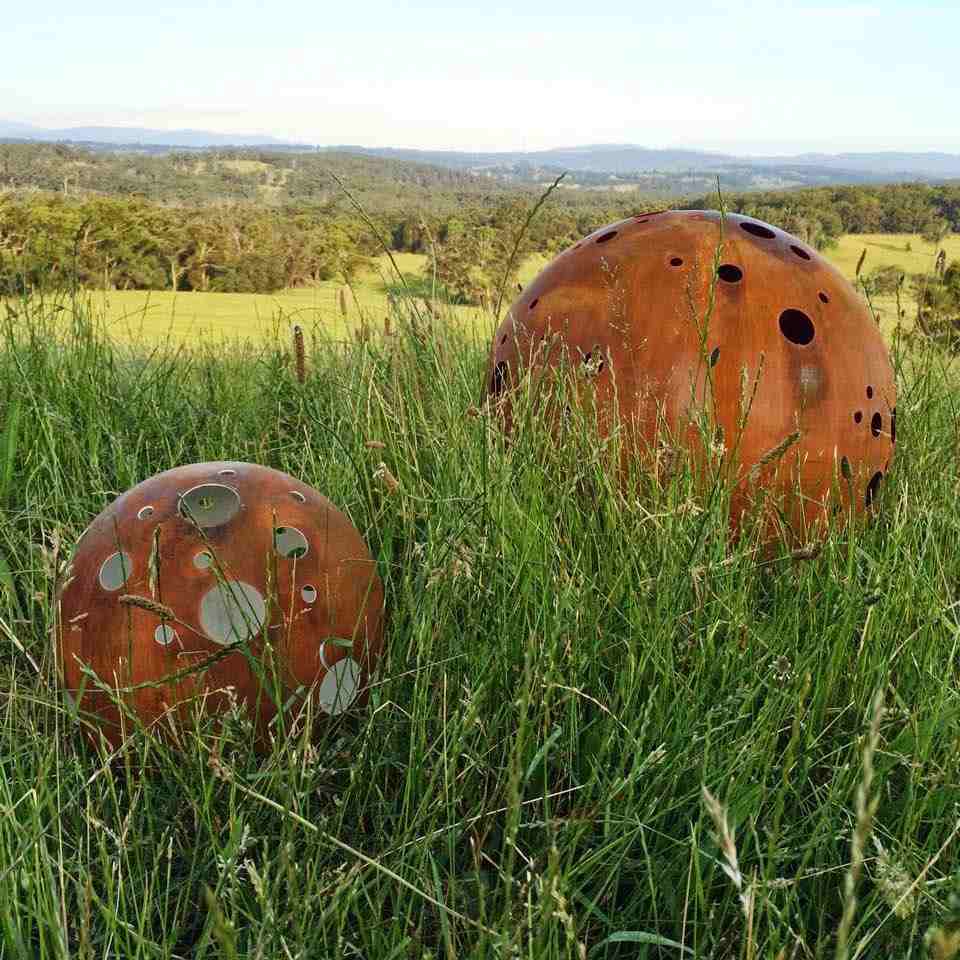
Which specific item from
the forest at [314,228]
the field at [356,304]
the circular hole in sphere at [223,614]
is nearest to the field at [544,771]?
the circular hole in sphere at [223,614]

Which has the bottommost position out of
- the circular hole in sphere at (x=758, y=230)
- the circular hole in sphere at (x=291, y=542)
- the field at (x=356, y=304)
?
the circular hole in sphere at (x=291, y=542)

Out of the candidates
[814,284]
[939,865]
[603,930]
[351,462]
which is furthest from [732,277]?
[603,930]

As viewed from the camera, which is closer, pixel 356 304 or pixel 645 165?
pixel 356 304

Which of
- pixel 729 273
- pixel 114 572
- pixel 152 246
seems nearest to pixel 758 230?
pixel 729 273

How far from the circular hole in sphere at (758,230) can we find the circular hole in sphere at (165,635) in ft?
7.28

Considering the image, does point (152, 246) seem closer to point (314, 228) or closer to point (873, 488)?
point (314, 228)

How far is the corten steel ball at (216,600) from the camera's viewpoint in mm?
2086

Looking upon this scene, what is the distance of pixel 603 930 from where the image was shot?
5.55 ft

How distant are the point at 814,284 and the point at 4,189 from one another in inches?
158

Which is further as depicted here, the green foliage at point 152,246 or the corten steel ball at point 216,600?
the green foliage at point 152,246

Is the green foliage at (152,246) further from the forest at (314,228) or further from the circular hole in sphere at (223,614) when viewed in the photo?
the circular hole in sphere at (223,614)

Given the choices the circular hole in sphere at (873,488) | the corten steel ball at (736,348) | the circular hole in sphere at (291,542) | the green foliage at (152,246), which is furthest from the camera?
the green foliage at (152,246)

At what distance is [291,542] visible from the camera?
7.32ft

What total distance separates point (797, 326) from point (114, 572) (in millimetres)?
2092
